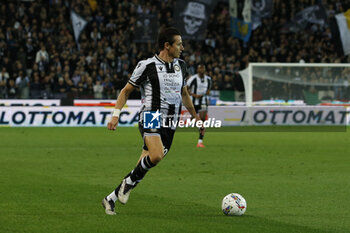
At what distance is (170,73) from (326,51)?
26.8 meters

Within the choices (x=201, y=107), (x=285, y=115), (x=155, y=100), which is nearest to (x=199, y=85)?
(x=201, y=107)

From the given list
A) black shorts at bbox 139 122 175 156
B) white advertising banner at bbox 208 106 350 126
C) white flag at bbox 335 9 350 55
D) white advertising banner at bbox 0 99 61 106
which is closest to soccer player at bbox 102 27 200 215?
black shorts at bbox 139 122 175 156

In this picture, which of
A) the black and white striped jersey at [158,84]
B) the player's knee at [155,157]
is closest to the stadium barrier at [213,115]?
the black and white striped jersey at [158,84]

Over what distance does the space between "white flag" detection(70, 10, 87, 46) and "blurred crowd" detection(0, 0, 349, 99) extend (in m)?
0.27

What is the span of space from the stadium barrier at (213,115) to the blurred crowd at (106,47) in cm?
83

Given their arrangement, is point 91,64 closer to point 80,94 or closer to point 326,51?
point 80,94

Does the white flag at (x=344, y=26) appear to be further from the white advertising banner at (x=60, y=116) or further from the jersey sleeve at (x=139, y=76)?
the jersey sleeve at (x=139, y=76)

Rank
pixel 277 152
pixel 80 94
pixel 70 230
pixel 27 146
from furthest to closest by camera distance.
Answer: pixel 80 94
pixel 27 146
pixel 277 152
pixel 70 230

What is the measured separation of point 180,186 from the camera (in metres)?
10.8

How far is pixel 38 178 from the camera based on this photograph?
1170 centimetres

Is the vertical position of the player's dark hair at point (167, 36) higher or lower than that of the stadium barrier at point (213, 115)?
higher

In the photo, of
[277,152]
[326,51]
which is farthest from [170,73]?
[326,51]

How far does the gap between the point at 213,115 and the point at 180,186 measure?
17.5 meters

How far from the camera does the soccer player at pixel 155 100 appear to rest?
26.4 ft
